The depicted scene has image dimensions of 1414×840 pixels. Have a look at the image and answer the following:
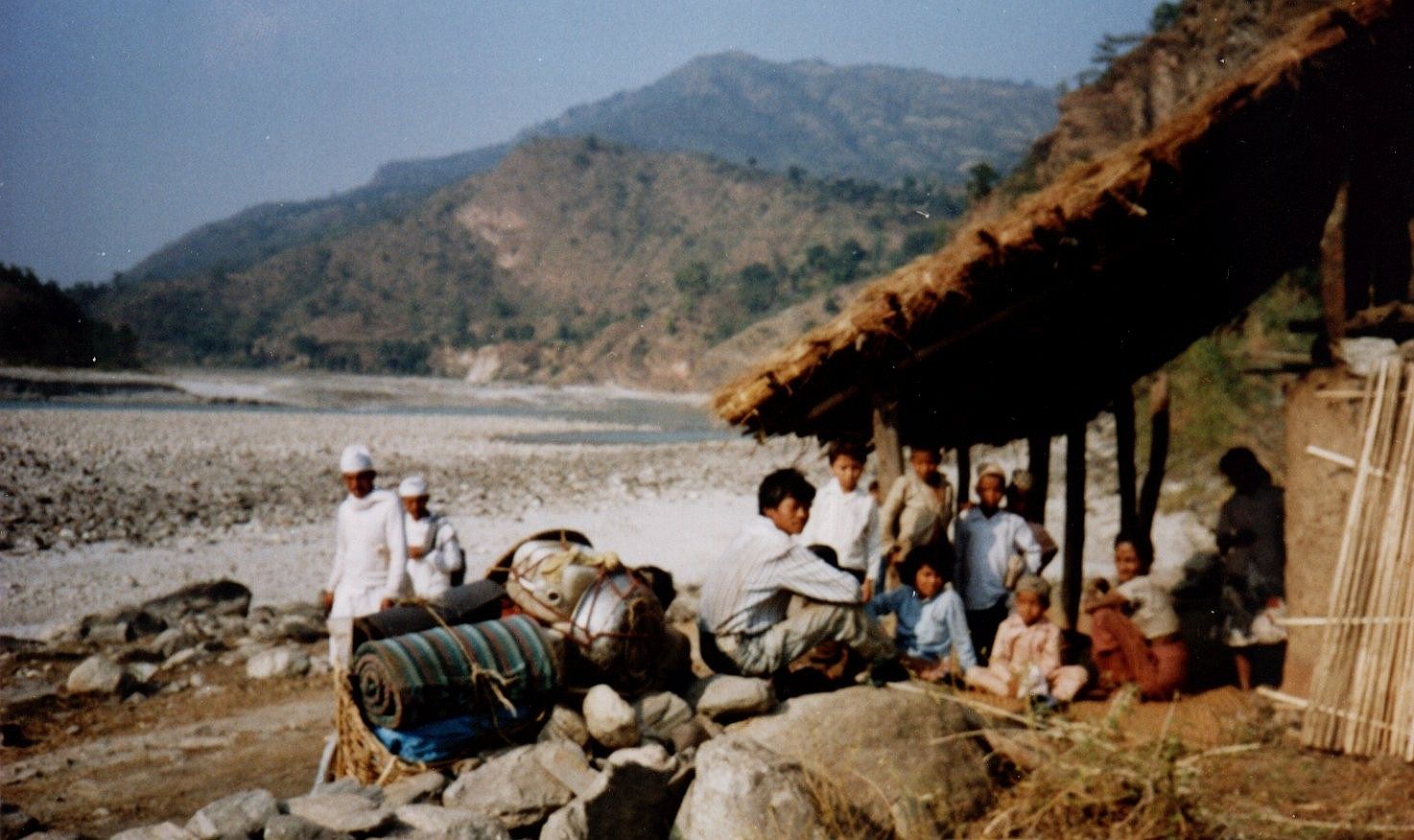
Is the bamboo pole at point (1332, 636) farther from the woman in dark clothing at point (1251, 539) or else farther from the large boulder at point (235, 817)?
the large boulder at point (235, 817)

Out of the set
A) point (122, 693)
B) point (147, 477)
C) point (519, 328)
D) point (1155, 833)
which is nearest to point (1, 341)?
point (147, 477)

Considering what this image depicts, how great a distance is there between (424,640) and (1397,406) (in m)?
5.12

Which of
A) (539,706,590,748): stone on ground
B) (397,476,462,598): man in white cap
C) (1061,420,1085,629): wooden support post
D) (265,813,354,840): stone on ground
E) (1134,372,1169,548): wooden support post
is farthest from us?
(1134,372,1169,548): wooden support post

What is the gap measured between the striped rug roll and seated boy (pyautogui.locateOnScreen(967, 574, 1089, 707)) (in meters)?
2.75

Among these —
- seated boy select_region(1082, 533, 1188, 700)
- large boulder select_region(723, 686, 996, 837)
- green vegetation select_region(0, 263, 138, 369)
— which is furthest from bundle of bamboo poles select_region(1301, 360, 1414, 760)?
green vegetation select_region(0, 263, 138, 369)

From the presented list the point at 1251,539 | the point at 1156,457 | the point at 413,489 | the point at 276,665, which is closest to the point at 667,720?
the point at 413,489

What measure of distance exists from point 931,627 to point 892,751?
1.82 metres

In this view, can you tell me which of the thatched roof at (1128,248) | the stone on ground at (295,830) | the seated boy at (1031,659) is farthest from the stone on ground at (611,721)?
the seated boy at (1031,659)

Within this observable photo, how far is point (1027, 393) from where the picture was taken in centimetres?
847

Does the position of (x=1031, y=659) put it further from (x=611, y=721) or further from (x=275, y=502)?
(x=275, y=502)

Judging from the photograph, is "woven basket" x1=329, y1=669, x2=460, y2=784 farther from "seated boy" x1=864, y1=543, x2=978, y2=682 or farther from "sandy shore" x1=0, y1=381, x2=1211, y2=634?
"sandy shore" x1=0, y1=381, x2=1211, y2=634

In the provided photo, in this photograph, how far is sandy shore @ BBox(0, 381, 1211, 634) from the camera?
41.2 ft

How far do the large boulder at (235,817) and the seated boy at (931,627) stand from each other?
3.53 metres

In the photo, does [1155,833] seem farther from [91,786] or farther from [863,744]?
[91,786]
